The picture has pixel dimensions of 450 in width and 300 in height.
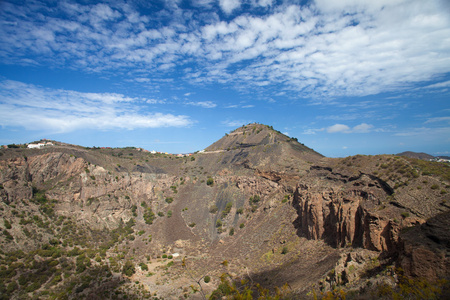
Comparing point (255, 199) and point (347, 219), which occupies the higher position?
point (347, 219)

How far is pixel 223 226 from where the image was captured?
45.2 meters

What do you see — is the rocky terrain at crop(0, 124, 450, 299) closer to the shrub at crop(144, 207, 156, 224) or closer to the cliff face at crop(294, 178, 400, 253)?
the cliff face at crop(294, 178, 400, 253)

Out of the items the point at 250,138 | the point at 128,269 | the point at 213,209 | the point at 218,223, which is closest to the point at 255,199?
the point at 218,223

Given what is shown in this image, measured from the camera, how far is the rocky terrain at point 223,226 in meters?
19.5

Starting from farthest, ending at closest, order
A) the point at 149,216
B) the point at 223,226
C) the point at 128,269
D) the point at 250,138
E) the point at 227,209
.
Result: the point at 250,138, the point at 149,216, the point at 227,209, the point at 223,226, the point at 128,269

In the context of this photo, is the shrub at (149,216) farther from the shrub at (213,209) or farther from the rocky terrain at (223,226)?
the shrub at (213,209)

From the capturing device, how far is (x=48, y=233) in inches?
1439

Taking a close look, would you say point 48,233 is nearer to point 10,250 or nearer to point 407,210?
point 10,250

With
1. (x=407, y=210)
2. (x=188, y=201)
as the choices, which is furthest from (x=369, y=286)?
(x=188, y=201)

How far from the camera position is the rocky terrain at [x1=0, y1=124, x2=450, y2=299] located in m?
19.5

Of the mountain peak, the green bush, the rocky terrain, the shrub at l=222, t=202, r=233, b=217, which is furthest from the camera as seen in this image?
the mountain peak

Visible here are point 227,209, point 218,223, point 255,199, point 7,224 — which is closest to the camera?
point 7,224

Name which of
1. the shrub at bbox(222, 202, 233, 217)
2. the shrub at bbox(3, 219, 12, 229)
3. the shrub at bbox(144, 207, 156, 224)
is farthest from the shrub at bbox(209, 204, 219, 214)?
the shrub at bbox(3, 219, 12, 229)

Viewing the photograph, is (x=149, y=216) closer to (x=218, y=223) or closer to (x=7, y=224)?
(x=218, y=223)
